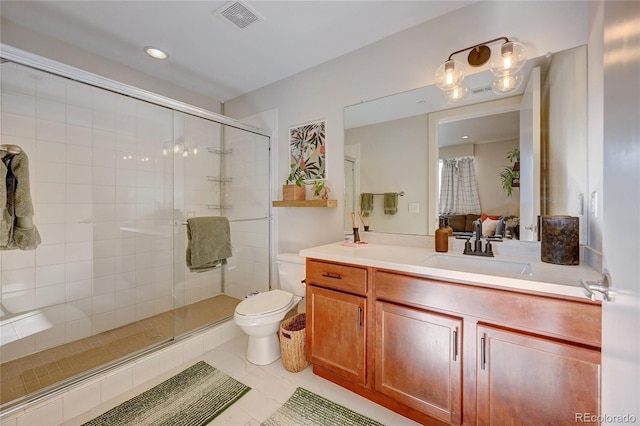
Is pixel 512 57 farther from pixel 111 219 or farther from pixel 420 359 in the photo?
pixel 111 219

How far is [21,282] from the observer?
190cm

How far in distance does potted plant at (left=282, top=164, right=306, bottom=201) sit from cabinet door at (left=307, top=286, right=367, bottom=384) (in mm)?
984

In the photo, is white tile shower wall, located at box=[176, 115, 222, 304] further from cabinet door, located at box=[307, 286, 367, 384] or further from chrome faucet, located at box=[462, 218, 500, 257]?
chrome faucet, located at box=[462, 218, 500, 257]

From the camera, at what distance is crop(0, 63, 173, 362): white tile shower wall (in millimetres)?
1855

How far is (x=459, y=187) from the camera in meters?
1.74

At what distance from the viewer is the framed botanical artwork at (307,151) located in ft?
7.77

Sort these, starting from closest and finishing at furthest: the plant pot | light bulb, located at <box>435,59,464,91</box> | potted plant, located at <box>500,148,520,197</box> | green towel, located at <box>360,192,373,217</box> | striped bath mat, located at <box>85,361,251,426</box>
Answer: striped bath mat, located at <box>85,361,251,426</box>
potted plant, located at <box>500,148,520,197</box>
light bulb, located at <box>435,59,464,91</box>
green towel, located at <box>360,192,373,217</box>
the plant pot

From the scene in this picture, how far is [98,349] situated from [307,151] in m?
2.34

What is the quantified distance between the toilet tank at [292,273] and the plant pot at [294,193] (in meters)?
0.55

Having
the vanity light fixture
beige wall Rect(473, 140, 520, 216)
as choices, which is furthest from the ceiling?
beige wall Rect(473, 140, 520, 216)

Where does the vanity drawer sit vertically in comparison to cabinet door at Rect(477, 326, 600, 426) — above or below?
above

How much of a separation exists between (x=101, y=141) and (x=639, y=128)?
312cm

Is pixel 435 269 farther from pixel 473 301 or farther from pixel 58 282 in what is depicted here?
pixel 58 282

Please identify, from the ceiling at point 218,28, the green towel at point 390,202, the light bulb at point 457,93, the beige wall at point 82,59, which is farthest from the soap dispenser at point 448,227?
the beige wall at point 82,59
